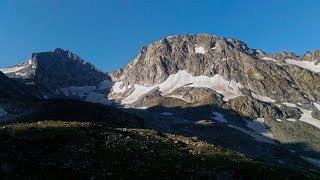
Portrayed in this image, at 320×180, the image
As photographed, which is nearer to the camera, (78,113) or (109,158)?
(109,158)

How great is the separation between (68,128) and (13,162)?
1914 centimetres

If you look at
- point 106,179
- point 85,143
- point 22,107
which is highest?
point 22,107

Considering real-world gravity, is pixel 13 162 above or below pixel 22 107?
below

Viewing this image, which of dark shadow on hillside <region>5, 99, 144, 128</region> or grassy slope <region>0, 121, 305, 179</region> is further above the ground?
dark shadow on hillside <region>5, 99, 144, 128</region>

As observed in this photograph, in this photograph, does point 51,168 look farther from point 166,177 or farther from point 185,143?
Result: point 185,143

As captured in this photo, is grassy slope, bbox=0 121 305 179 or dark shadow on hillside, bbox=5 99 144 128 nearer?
grassy slope, bbox=0 121 305 179

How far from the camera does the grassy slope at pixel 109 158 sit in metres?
44.2

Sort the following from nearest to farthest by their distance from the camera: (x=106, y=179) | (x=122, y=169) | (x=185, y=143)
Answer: (x=106, y=179), (x=122, y=169), (x=185, y=143)

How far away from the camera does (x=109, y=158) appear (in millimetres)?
48844

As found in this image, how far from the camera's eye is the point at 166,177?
44000 millimetres

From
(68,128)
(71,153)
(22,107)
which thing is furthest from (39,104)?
(71,153)

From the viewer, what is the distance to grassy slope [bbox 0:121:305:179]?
145 ft

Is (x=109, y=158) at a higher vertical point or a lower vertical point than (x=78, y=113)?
lower

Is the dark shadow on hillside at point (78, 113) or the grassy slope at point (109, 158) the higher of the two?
the dark shadow on hillside at point (78, 113)
